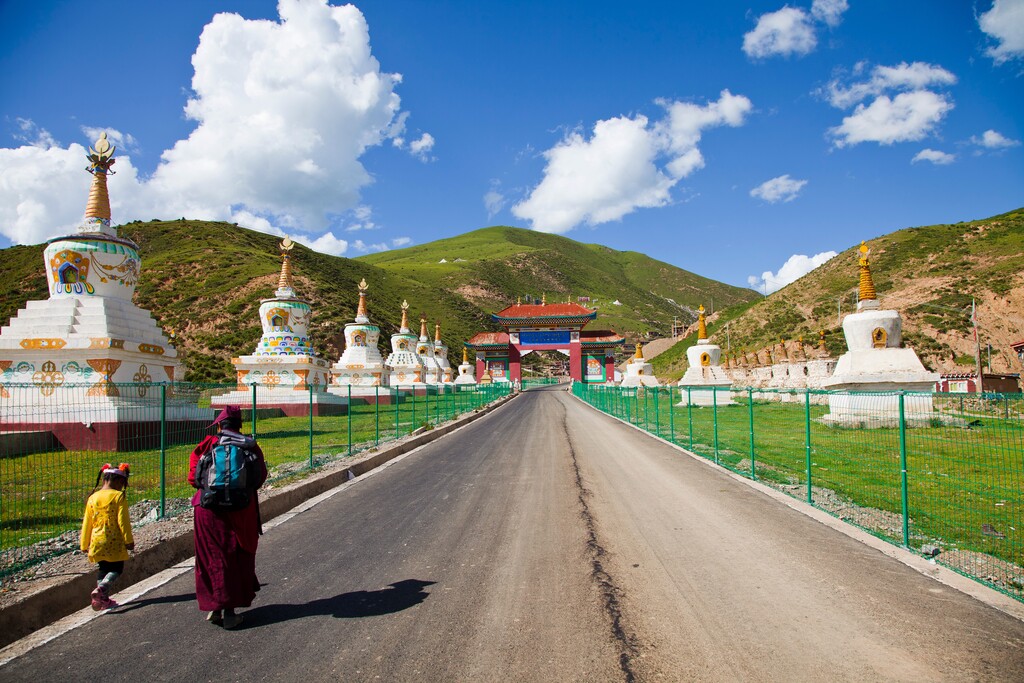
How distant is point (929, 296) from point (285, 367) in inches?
2144

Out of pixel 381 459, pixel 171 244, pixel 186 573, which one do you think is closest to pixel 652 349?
pixel 171 244

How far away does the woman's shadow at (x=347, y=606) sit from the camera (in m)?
4.45

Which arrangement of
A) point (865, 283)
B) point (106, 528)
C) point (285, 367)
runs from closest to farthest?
point (106, 528)
point (865, 283)
point (285, 367)

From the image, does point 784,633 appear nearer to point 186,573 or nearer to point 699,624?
Answer: point 699,624

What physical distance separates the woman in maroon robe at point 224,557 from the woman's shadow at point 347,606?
0.56 feet

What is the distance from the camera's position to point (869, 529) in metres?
6.84

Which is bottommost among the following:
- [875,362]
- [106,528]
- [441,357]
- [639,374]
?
[106,528]

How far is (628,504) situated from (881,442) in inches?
143

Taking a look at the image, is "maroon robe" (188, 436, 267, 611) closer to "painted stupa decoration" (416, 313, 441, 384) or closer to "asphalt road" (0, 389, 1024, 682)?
"asphalt road" (0, 389, 1024, 682)

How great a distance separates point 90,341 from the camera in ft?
49.1

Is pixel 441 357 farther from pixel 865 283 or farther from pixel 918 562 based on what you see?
pixel 918 562

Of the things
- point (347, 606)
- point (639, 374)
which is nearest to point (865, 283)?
point (347, 606)

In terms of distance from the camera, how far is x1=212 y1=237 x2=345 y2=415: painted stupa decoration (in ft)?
90.1

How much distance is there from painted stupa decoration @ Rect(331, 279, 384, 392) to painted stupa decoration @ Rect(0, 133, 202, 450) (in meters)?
22.2
